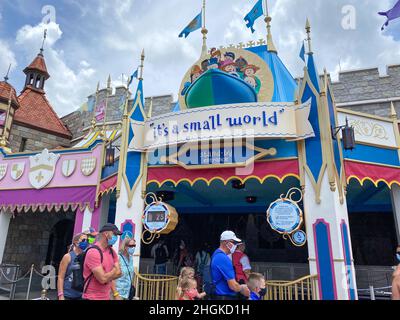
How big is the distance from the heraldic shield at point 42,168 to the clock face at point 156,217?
528 cm

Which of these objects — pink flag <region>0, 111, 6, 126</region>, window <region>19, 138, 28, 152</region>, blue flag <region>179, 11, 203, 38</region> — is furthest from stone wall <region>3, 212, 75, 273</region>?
blue flag <region>179, 11, 203, 38</region>

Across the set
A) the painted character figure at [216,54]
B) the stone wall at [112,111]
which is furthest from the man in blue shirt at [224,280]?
the stone wall at [112,111]

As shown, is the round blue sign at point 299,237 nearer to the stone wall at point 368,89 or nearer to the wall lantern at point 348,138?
the wall lantern at point 348,138

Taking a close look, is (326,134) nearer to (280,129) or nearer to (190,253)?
(280,129)

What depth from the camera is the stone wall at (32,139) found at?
51.5 ft

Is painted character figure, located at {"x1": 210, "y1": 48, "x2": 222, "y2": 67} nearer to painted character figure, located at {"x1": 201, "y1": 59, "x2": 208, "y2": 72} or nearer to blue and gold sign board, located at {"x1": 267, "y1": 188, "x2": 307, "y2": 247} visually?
painted character figure, located at {"x1": 201, "y1": 59, "x2": 208, "y2": 72}

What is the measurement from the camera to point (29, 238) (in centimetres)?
1371

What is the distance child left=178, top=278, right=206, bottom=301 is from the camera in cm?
414

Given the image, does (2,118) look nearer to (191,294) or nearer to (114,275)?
(114,275)

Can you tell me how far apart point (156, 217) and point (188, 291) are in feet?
12.2

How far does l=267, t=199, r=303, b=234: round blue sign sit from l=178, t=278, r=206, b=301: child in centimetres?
319

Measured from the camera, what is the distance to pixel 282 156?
7.42m
